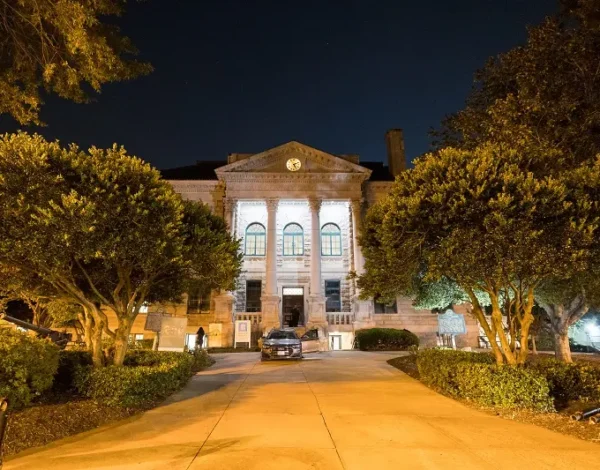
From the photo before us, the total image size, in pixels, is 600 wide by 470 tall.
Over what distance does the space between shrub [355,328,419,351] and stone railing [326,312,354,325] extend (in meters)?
4.41

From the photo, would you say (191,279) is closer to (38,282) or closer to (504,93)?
(38,282)

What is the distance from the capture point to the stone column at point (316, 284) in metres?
26.4

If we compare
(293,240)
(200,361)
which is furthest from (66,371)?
(293,240)

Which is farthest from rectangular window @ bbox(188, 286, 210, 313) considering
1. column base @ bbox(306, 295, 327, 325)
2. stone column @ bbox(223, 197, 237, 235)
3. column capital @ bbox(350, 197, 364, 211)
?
column capital @ bbox(350, 197, 364, 211)

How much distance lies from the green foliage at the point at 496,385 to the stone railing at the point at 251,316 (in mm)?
18014

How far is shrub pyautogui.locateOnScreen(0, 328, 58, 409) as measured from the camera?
23.0 ft

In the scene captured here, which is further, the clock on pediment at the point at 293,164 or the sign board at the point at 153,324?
the clock on pediment at the point at 293,164

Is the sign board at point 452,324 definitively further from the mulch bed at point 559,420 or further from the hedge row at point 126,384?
→ the hedge row at point 126,384

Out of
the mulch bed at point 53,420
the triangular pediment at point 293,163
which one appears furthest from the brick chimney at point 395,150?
the mulch bed at point 53,420

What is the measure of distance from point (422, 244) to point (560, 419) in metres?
4.91

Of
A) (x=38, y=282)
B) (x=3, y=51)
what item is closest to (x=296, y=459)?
(x=38, y=282)

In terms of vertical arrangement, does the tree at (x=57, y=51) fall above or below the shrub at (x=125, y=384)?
above

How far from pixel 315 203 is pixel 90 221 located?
76.0 feet

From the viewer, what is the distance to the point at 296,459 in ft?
17.8
